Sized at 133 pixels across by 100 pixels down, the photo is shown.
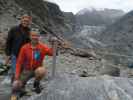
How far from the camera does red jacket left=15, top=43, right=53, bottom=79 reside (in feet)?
23.1

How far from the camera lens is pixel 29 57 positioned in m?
7.05

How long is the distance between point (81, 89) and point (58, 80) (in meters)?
0.87

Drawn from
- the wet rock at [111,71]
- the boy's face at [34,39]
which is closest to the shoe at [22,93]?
the boy's face at [34,39]

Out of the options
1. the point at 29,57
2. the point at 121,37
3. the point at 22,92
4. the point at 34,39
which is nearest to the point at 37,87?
the point at 22,92

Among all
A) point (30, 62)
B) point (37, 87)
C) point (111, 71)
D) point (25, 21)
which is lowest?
point (111, 71)

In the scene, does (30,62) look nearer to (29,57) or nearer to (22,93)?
(29,57)

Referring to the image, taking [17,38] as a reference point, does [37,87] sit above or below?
below

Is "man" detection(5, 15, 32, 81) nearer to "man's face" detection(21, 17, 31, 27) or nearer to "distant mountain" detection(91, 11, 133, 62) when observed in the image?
"man's face" detection(21, 17, 31, 27)

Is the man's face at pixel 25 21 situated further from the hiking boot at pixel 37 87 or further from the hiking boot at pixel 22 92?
the hiking boot at pixel 22 92

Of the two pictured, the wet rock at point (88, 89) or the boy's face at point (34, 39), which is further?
the wet rock at point (88, 89)

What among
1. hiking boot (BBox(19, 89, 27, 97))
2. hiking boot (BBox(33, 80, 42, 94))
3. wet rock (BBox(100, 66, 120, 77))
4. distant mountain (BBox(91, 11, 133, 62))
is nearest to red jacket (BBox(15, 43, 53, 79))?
hiking boot (BBox(33, 80, 42, 94))

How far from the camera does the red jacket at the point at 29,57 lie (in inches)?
277

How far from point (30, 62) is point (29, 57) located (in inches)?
4.3

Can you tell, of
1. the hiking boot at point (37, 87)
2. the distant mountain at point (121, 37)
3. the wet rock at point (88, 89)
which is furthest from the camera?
the distant mountain at point (121, 37)
